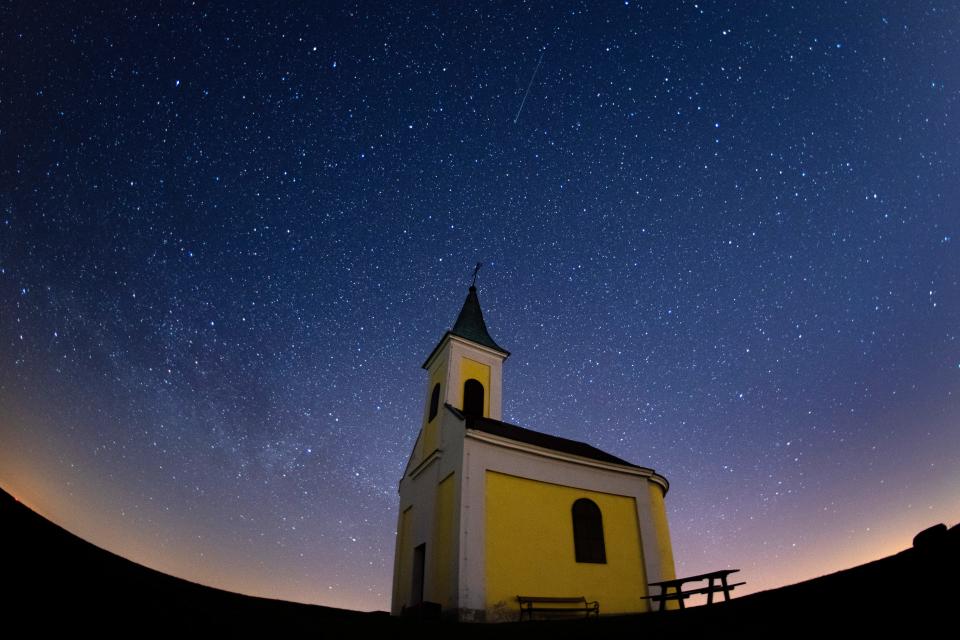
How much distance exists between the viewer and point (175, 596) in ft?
8.29

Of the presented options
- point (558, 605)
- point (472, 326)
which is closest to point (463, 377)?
point (472, 326)

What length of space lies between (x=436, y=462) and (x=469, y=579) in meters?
4.15

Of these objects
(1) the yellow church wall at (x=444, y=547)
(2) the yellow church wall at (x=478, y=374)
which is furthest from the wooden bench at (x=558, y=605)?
(2) the yellow church wall at (x=478, y=374)

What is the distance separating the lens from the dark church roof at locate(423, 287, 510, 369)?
1927 centimetres

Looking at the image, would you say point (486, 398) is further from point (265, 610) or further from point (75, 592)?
point (75, 592)

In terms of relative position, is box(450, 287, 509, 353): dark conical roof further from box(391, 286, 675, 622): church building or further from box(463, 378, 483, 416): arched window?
box(391, 286, 675, 622): church building

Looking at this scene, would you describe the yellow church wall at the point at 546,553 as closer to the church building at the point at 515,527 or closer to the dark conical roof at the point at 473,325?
the church building at the point at 515,527

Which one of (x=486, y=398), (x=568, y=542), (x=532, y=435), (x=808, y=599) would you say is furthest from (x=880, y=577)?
(x=486, y=398)

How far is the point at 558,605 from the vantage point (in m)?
11.9

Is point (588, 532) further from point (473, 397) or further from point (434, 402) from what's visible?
point (434, 402)

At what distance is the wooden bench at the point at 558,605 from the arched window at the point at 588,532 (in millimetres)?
1136

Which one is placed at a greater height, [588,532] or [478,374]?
[478,374]

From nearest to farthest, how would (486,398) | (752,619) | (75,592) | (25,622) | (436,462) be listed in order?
(25,622)
(75,592)
(752,619)
(436,462)
(486,398)

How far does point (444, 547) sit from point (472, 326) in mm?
10316
